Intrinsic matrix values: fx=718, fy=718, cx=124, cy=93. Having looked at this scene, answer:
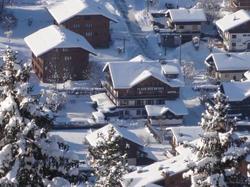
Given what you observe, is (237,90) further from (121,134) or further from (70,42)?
(70,42)

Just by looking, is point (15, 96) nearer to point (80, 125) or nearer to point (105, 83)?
point (80, 125)

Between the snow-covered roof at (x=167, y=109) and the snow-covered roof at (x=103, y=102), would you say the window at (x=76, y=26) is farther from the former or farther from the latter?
the snow-covered roof at (x=167, y=109)

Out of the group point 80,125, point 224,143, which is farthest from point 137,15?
point 224,143

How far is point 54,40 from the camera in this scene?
109ft

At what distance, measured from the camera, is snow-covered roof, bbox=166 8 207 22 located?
37.8 meters

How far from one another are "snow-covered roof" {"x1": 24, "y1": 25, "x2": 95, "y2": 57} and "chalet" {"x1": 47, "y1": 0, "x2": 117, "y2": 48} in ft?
6.54

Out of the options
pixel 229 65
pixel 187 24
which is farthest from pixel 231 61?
pixel 187 24

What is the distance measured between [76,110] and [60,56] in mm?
4326

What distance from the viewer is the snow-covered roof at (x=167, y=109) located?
28109 mm

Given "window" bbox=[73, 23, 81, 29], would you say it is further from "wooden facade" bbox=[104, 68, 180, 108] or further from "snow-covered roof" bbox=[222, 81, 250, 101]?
"snow-covered roof" bbox=[222, 81, 250, 101]

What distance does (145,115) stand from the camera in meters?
29.3

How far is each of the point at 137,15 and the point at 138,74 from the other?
12.6 m

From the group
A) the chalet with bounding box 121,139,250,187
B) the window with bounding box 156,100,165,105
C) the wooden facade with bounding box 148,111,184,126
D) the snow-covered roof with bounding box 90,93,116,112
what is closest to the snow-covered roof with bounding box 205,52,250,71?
the window with bounding box 156,100,165,105

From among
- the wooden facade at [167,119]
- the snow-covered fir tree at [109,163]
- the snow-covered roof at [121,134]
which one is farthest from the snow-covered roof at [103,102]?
the snow-covered fir tree at [109,163]
